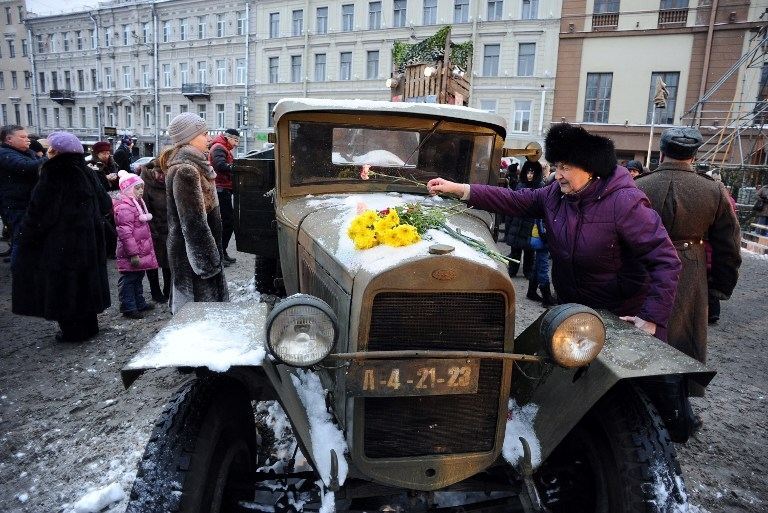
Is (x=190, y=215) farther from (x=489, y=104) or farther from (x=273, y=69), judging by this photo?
(x=273, y=69)

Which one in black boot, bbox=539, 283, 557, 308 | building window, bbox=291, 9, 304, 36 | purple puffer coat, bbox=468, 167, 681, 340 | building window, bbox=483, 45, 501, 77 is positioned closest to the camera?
purple puffer coat, bbox=468, 167, 681, 340

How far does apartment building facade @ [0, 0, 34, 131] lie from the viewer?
43281 millimetres

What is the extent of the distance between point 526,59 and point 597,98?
423 centimetres

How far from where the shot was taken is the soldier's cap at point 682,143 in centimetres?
305

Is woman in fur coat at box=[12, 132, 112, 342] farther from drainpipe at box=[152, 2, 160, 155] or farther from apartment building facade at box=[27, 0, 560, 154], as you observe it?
drainpipe at box=[152, 2, 160, 155]

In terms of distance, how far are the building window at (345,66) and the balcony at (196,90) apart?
34.1ft

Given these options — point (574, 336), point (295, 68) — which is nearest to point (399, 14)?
point (295, 68)

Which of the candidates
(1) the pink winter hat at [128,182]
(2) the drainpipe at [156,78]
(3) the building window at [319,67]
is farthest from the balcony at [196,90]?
(1) the pink winter hat at [128,182]

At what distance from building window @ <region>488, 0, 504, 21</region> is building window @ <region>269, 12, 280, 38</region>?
44.0ft

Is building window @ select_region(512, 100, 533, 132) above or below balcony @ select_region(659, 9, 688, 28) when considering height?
below

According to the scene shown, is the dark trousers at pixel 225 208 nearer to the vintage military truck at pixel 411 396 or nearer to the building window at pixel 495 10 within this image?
the vintage military truck at pixel 411 396

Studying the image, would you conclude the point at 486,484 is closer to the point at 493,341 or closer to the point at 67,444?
the point at 493,341

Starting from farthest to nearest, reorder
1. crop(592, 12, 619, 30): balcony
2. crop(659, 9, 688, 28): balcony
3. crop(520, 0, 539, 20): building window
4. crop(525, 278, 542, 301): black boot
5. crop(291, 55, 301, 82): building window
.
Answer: crop(291, 55, 301, 82): building window
crop(520, 0, 539, 20): building window
crop(592, 12, 619, 30): balcony
crop(659, 9, 688, 28): balcony
crop(525, 278, 542, 301): black boot

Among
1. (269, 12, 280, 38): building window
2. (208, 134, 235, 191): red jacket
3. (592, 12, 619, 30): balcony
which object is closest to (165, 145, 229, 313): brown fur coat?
(208, 134, 235, 191): red jacket
